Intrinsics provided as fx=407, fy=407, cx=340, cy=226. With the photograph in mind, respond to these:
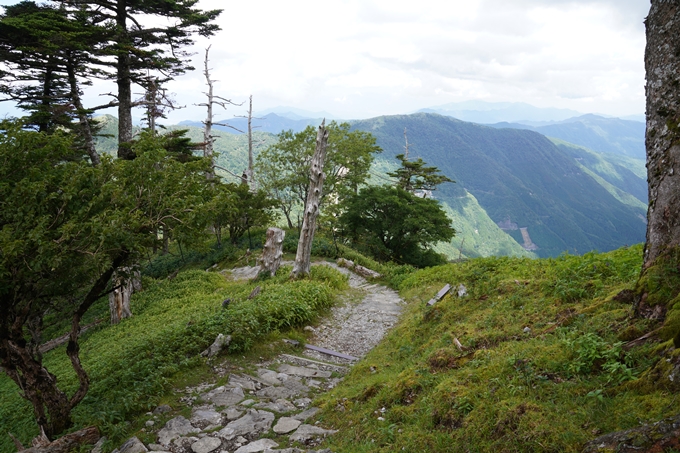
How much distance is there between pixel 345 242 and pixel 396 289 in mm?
10172

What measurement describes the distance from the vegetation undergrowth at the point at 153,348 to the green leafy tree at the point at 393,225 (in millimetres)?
10646

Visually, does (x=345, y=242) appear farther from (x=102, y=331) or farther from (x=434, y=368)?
(x=434, y=368)

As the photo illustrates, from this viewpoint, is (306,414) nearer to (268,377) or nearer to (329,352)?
(268,377)

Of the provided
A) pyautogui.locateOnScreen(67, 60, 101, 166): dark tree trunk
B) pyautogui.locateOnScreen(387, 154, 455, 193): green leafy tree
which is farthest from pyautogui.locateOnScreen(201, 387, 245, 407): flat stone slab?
pyautogui.locateOnScreen(387, 154, 455, 193): green leafy tree

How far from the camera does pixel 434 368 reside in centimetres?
585

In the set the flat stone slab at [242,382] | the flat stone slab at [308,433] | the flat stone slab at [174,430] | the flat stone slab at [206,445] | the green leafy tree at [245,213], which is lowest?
A: the flat stone slab at [242,382]

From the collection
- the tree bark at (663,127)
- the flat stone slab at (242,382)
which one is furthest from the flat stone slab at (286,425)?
the tree bark at (663,127)

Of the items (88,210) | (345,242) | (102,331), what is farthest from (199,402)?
(345,242)

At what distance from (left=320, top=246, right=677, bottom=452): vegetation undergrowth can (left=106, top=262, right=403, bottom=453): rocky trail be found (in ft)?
1.78

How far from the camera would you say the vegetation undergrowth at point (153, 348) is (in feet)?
21.6

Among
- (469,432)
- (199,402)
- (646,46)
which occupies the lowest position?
(199,402)

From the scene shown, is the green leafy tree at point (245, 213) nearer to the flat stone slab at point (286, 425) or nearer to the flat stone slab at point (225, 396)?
the flat stone slab at point (225, 396)

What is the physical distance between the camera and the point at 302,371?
8.45 meters

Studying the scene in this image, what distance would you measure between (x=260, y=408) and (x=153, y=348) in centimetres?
338
